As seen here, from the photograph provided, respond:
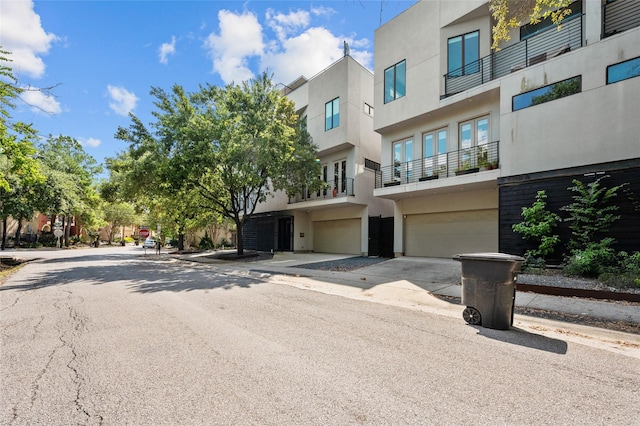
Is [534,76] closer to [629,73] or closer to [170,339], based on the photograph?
[629,73]

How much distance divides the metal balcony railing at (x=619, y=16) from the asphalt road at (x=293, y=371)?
36.5 feet

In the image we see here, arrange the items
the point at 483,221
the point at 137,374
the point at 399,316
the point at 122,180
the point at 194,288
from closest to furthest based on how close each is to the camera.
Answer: the point at 137,374 < the point at 399,316 < the point at 194,288 < the point at 483,221 < the point at 122,180

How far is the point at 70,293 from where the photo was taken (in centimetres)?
802

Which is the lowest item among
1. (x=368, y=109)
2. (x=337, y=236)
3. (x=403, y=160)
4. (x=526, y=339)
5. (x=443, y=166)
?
(x=526, y=339)

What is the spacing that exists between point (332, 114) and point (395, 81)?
4.62 metres

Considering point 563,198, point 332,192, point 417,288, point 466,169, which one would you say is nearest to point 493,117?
point 466,169

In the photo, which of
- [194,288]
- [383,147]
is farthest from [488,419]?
[383,147]

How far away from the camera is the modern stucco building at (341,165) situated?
18.2 meters

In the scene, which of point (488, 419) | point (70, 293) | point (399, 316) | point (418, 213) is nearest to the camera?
point (488, 419)

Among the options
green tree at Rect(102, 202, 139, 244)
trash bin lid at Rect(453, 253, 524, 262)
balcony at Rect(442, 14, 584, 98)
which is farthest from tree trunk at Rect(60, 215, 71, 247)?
trash bin lid at Rect(453, 253, 524, 262)

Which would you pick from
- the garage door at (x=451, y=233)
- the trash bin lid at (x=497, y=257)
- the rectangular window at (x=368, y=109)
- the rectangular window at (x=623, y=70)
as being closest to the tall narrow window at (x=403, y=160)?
the garage door at (x=451, y=233)

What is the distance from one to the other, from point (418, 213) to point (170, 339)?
13878 millimetres

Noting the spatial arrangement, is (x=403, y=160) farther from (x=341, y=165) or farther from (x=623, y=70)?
(x=623, y=70)

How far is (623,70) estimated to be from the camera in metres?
8.98
